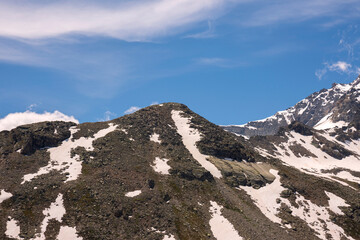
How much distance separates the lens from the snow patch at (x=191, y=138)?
106 m

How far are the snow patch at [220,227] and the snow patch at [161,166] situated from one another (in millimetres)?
21072

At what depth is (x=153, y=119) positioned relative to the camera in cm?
13575

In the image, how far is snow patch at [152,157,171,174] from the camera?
9531 cm

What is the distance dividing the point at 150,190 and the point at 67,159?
30.8 meters

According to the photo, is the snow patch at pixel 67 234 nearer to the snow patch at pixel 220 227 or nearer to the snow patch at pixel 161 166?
the snow patch at pixel 220 227

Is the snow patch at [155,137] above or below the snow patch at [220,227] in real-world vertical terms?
above

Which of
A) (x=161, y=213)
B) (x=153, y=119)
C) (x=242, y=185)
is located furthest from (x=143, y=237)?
(x=153, y=119)

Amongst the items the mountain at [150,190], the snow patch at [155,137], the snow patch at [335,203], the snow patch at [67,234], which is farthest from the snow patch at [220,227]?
the snow patch at [155,137]

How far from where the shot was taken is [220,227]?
7431 cm

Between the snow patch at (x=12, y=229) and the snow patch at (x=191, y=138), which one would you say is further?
the snow patch at (x=191, y=138)

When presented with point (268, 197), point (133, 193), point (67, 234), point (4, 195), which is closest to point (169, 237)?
point (133, 193)

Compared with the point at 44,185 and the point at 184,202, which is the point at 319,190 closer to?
the point at 184,202

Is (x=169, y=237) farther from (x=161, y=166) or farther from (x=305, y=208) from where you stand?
(x=305, y=208)

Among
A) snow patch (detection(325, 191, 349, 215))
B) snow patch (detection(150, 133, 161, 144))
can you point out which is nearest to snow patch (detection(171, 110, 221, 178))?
snow patch (detection(150, 133, 161, 144))
